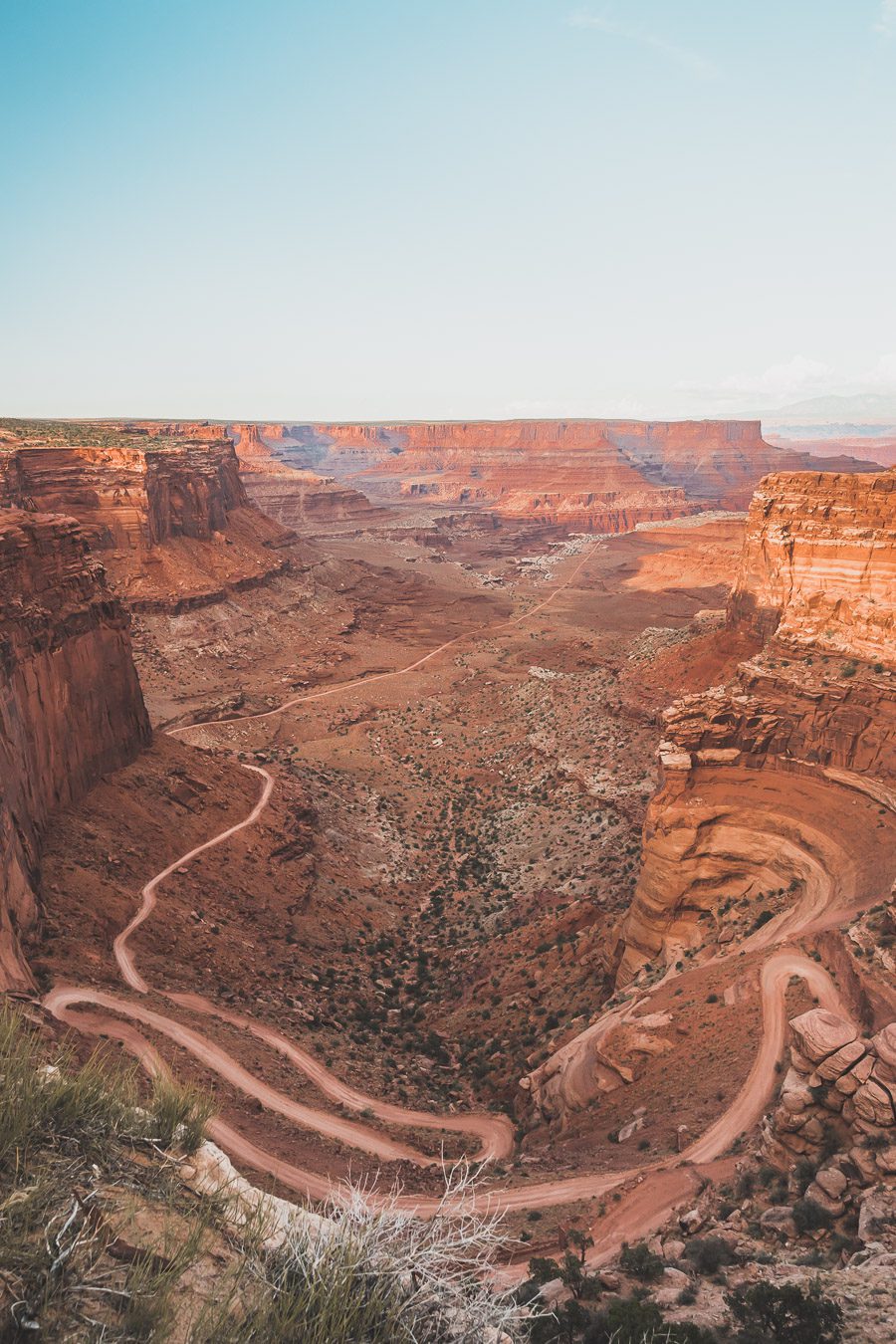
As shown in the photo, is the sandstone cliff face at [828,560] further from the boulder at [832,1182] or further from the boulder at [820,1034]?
the boulder at [832,1182]

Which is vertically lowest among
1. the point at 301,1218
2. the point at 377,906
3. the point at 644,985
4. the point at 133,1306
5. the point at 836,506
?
the point at 377,906

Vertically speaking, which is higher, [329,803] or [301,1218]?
[301,1218]

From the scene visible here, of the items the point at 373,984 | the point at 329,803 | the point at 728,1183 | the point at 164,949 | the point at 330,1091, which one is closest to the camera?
the point at 728,1183

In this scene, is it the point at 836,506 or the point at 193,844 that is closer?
the point at 836,506

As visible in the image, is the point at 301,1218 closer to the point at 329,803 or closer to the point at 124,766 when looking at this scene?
the point at 124,766

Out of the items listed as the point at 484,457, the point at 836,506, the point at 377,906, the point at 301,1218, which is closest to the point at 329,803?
the point at 377,906

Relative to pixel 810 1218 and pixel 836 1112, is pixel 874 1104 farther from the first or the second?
pixel 810 1218

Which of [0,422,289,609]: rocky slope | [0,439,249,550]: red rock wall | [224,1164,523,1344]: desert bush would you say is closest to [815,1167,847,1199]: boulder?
[224,1164,523,1344]: desert bush

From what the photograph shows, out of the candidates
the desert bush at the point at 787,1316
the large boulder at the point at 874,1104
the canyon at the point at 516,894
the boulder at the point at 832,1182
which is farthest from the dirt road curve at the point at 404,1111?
the desert bush at the point at 787,1316
